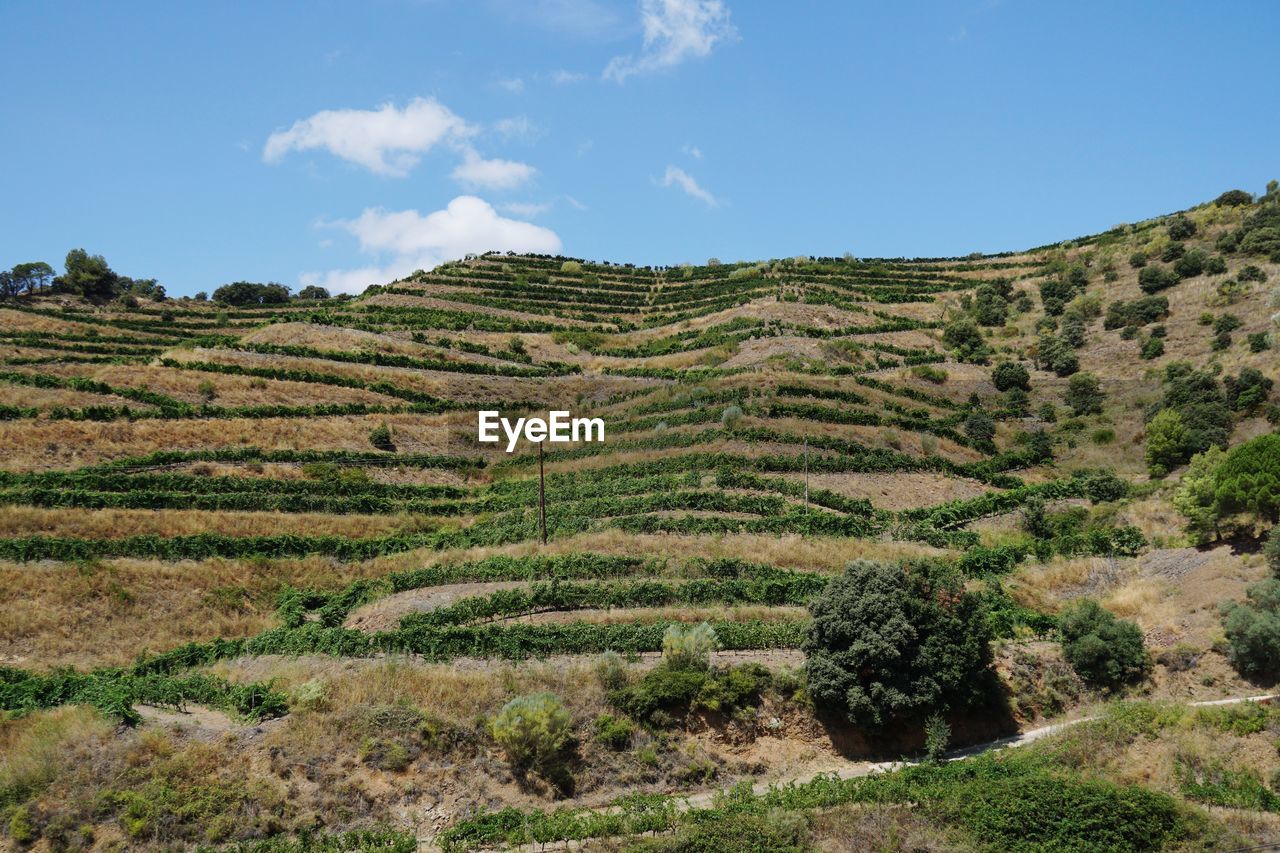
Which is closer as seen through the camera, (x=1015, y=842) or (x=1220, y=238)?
(x=1015, y=842)

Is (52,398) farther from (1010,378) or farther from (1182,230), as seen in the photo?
(1182,230)

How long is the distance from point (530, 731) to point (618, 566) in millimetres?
11604

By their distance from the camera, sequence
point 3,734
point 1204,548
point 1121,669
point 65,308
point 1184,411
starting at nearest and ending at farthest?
point 3,734 < point 1121,669 < point 1204,548 < point 1184,411 < point 65,308

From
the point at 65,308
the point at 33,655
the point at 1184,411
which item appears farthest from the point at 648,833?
the point at 65,308

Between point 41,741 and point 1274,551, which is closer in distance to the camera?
point 41,741

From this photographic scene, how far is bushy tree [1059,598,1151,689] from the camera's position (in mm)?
27422

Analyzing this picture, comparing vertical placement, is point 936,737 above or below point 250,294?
below

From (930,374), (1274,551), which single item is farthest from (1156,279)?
(1274,551)

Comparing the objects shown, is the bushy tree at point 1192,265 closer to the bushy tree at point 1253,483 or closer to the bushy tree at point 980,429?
the bushy tree at point 980,429

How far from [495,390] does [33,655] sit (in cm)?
3822

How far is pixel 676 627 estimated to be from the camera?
28.2m

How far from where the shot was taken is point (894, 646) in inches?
998

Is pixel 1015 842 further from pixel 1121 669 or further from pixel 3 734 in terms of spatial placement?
pixel 3 734

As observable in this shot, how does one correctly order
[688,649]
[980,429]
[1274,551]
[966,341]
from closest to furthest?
[688,649] → [1274,551] → [980,429] → [966,341]
